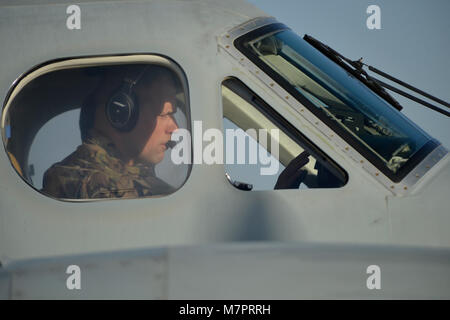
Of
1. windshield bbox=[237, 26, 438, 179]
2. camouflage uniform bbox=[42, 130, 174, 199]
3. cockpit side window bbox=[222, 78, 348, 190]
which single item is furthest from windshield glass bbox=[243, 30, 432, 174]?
camouflage uniform bbox=[42, 130, 174, 199]

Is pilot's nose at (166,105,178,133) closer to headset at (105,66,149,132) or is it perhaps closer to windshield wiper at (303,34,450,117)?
headset at (105,66,149,132)

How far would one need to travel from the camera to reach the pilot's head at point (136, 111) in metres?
3.18

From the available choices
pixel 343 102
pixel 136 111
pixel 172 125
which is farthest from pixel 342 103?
pixel 136 111

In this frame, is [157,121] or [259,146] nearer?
[157,121]

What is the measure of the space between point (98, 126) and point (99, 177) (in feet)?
0.96

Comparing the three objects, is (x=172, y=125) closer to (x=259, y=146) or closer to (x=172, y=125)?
(x=172, y=125)

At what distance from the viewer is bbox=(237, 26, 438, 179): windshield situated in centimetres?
320

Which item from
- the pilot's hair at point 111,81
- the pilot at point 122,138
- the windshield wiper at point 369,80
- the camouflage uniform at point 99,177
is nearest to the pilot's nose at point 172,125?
the pilot at point 122,138

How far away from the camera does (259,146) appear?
3.38m

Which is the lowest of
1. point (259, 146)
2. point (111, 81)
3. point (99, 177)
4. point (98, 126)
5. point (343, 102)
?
point (99, 177)

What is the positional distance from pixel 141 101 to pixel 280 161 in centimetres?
83

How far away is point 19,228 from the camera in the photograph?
9.89ft
